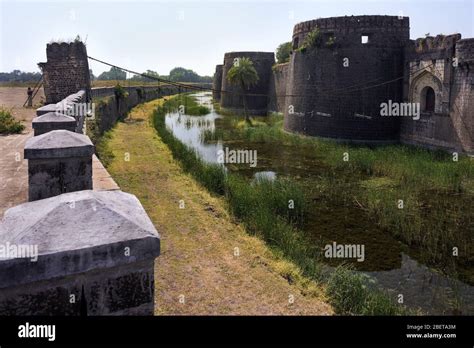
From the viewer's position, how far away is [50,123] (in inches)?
243

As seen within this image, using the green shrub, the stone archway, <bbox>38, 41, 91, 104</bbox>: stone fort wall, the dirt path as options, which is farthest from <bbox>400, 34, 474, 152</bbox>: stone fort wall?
<bbox>38, 41, 91, 104</bbox>: stone fort wall

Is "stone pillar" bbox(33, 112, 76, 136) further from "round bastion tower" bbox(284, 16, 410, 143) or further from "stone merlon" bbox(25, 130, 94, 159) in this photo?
"round bastion tower" bbox(284, 16, 410, 143)

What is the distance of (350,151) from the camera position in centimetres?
1667

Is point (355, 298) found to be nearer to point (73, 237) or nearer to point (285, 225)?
point (285, 225)

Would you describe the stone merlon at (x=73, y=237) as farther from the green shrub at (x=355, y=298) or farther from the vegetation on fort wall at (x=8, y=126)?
the vegetation on fort wall at (x=8, y=126)

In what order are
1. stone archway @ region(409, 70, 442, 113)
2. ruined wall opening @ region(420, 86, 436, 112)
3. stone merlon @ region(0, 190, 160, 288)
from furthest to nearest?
ruined wall opening @ region(420, 86, 436, 112)
stone archway @ region(409, 70, 442, 113)
stone merlon @ region(0, 190, 160, 288)

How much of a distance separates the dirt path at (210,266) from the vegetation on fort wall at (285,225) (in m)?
0.26

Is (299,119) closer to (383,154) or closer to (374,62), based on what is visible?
(374,62)

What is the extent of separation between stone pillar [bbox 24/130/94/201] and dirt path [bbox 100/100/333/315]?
6.00 ft

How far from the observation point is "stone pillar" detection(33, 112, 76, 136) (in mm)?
6094

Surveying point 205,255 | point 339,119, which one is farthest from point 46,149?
point 339,119

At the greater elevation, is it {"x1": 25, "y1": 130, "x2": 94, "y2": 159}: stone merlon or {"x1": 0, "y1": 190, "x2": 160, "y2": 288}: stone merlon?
{"x1": 25, "y1": 130, "x2": 94, "y2": 159}: stone merlon

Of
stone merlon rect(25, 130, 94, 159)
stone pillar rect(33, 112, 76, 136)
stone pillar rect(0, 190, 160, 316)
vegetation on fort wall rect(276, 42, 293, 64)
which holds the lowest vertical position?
stone pillar rect(0, 190, 160, 316)

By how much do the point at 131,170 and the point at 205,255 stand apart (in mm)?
6142
